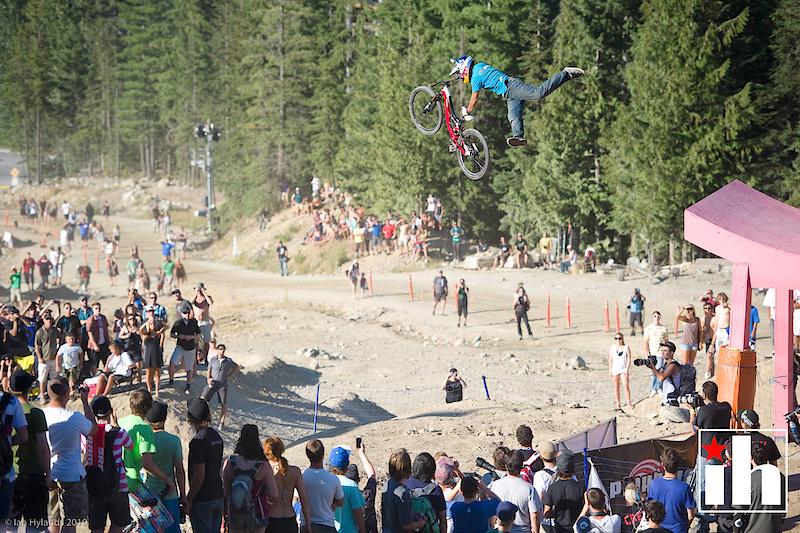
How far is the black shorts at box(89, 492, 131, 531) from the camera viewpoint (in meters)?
A: 6.89

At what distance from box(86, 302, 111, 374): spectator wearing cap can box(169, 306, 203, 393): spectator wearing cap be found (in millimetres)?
1390

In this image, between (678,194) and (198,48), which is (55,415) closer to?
(678,194)

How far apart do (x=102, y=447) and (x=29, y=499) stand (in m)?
0.85

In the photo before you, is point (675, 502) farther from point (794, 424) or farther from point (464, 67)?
point (464, 67)

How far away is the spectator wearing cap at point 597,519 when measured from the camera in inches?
264

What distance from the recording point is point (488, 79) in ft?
36.9

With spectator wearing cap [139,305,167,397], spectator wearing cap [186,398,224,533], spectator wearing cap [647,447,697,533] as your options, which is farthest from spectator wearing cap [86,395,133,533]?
spectator wearing cap [139,305,167,397]

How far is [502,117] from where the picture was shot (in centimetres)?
4356

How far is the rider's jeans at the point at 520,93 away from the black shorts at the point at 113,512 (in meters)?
6.97

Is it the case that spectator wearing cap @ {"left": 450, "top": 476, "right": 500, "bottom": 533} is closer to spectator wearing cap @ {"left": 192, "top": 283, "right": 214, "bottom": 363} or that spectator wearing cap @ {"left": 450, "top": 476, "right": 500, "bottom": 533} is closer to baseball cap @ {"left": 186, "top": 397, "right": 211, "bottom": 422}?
baseball cap @ {"left": 186, "top": 397, "right": 211, "bottom": 422}

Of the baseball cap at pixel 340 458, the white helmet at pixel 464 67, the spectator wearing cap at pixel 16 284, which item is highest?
the white helmet at pixel 464 67

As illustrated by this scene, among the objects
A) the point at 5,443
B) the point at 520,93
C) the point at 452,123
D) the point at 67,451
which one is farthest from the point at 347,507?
the point at 452,123

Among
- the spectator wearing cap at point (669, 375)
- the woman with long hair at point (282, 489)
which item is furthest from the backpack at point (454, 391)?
the woman with long hair at point (282, 489)

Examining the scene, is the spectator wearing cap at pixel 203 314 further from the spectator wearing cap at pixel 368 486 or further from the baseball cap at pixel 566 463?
the baseball cap at pixel 566 463
